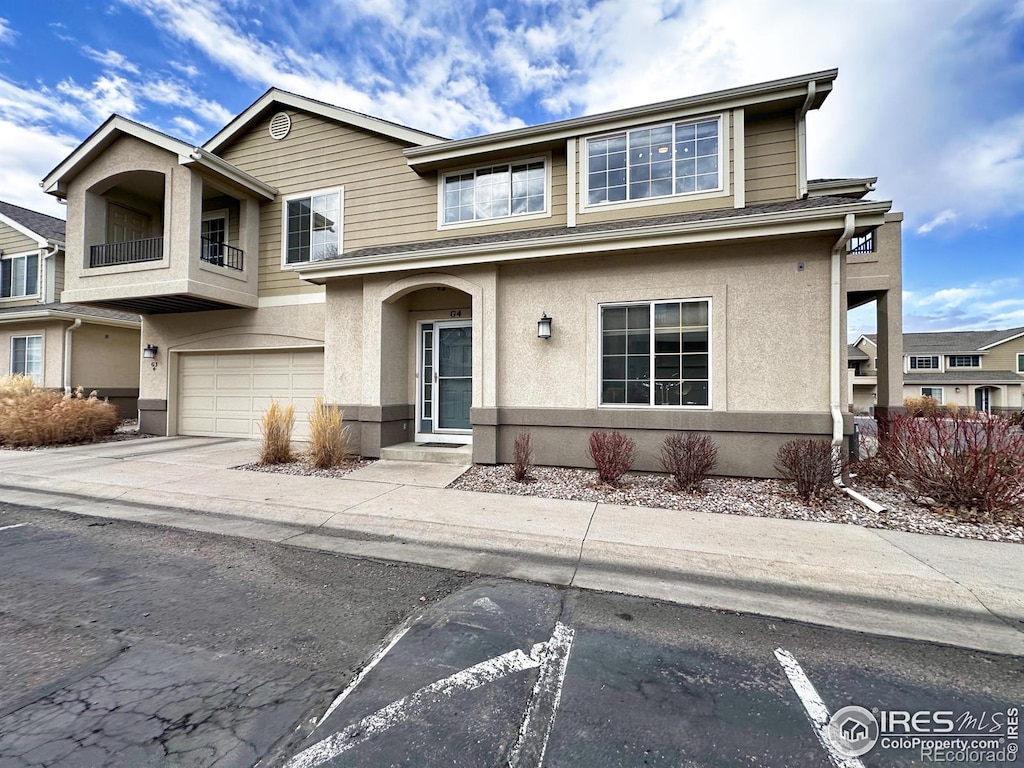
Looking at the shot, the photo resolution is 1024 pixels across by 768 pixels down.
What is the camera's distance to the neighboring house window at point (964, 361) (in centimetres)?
3441

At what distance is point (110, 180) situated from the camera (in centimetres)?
1060

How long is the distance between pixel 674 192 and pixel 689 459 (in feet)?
16.3

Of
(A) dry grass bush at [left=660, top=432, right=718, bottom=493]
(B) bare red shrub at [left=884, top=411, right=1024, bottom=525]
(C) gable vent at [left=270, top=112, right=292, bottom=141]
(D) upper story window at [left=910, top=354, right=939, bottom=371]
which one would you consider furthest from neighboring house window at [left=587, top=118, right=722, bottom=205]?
(D) upper story window at [left=910, top=354, right=939, bottom=371]

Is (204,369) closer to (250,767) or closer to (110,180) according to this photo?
(110,180)

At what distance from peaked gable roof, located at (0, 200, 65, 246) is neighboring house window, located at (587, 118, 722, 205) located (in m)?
18.0

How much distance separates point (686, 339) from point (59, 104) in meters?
21.5

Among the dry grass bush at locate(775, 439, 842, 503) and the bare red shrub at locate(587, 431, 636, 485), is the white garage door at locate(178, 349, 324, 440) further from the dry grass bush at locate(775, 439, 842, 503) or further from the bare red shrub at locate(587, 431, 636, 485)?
the dry grass bush at locate(775, 439, 842, 503)

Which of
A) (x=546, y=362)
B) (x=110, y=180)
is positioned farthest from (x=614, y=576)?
(x=110, y=180)

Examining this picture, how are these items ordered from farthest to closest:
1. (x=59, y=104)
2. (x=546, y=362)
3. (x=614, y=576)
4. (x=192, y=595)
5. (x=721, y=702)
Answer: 1. (x=59, y=104)
2. (x=546, y=362)
3. (x=614, y=576)
4. (x=192, y=595)
5. (x=721, y=702)

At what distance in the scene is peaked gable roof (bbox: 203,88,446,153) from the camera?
10.1m

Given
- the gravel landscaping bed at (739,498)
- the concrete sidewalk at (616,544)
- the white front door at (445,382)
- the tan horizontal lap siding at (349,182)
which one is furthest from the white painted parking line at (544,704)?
the tan horizontal lap siding at (349,182)
